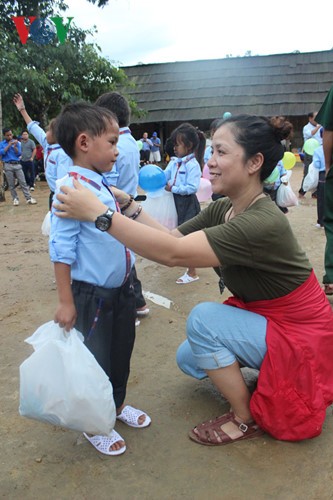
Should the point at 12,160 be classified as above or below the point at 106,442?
above

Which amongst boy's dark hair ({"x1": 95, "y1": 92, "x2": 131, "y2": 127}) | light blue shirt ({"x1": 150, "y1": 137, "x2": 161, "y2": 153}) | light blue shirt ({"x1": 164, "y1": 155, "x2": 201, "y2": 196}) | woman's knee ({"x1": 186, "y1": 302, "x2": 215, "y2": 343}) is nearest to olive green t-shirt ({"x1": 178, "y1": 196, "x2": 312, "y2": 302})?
woman's knee ({"x1": 186, "y1": 302, "x2": 215, "y2": 343})

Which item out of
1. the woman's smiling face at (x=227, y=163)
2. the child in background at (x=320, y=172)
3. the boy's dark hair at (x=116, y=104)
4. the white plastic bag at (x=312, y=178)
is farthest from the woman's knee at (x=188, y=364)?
the white plastic bag at (x=312, y=178)

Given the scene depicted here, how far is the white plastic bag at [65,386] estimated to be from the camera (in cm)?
178

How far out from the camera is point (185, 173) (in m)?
4.56

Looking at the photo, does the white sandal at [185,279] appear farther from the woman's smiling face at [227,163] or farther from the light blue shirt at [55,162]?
the woman's smiling face at [227,163]

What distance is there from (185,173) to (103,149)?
107 inches

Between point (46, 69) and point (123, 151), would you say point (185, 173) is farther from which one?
point (46, 69)

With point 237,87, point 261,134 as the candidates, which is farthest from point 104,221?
point 237,87

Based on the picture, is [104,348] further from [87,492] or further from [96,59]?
[96,59]

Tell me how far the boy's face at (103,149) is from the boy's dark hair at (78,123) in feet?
0.07

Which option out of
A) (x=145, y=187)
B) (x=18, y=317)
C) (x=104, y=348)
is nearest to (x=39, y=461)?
(x=104, y=348)

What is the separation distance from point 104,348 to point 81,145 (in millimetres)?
906

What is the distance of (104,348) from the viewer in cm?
205
